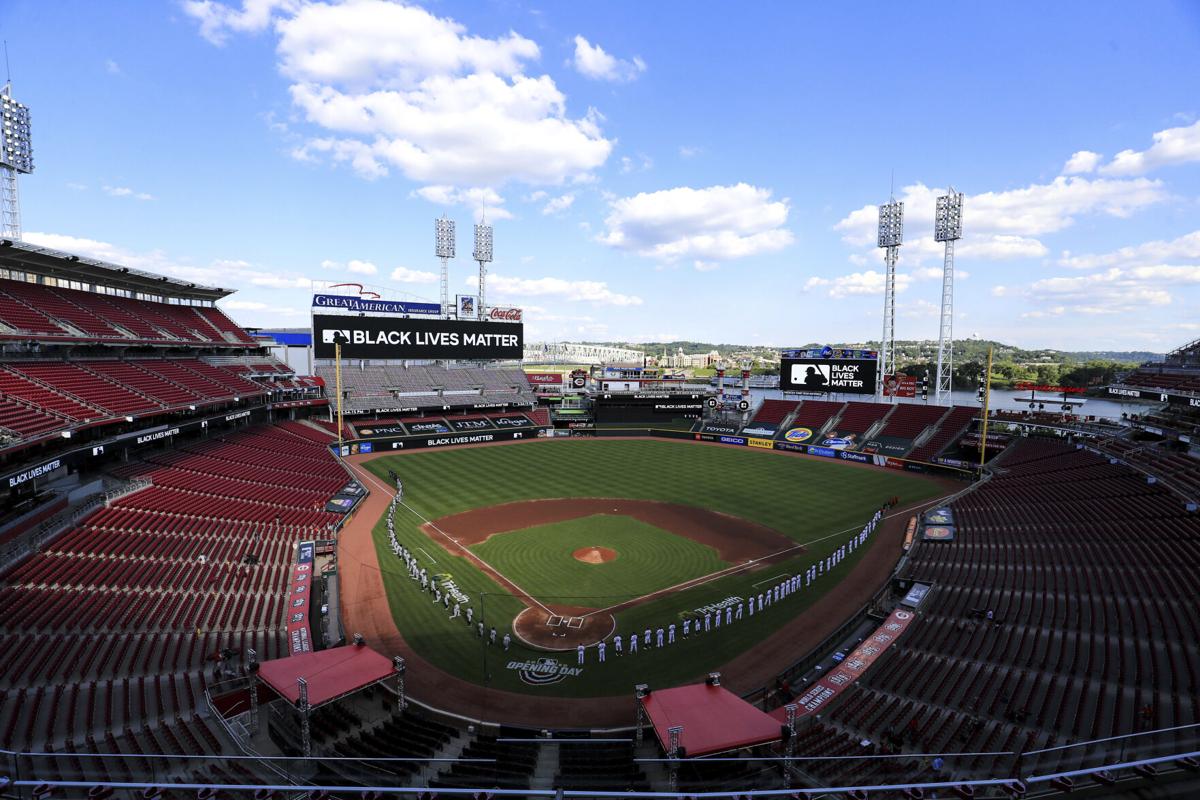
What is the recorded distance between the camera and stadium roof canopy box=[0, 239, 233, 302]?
3195 centimetres

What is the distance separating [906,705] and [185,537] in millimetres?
28690

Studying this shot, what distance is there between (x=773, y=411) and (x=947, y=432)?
18.9 metres

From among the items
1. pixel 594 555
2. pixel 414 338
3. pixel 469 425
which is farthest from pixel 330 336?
pixel 594 555

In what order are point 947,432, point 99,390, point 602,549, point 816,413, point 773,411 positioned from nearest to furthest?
point 99,390 → point 602,549 → point 947,432 → point 816,413 → point 773,411

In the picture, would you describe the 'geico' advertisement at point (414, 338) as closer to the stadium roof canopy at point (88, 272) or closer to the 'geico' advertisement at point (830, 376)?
the stadium roof canopy at point (88, 272)

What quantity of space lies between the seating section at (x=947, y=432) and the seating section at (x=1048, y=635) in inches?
818

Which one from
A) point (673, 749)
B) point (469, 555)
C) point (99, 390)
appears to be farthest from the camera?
point (469, 555)

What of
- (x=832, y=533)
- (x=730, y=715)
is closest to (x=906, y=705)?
(x=730, y=715)

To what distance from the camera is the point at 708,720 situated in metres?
13.6

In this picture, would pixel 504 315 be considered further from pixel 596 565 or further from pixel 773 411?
pixel 596 565

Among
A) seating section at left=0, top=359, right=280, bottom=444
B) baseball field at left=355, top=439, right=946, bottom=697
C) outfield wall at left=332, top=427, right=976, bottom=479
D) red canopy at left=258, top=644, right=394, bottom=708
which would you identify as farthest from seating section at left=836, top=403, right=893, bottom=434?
seating section at left=0, top=359, right=280, bottom=444

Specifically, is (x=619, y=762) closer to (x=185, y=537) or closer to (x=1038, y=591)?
(x=1038, y=591)

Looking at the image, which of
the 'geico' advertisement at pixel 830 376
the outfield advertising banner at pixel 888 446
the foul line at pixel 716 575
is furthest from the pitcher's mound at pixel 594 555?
the 'geico' advertisement at pixel 830 376

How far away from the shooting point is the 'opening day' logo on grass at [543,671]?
19188 millimetres
